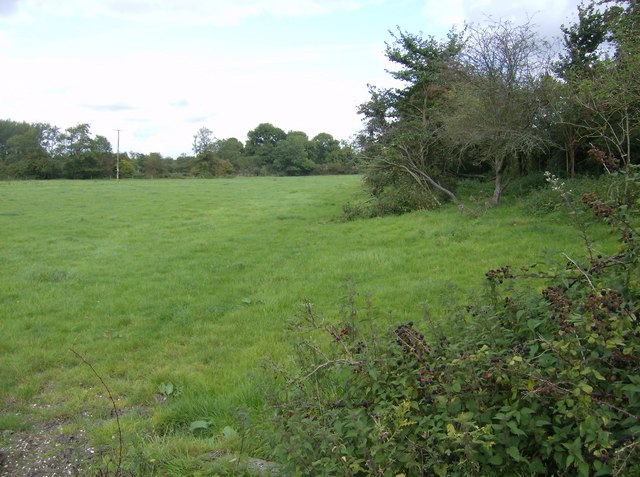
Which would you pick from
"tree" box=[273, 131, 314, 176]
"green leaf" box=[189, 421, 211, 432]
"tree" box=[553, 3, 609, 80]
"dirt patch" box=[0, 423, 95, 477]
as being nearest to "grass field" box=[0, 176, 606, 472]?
"green leaf" box=[189, 421, 211, 432]

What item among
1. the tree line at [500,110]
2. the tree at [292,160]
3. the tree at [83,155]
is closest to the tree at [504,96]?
the tree line at [500,110]

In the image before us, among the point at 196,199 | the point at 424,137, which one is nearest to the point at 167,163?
the point at 196,199

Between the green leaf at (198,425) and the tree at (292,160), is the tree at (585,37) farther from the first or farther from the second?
the tree at (292,160)

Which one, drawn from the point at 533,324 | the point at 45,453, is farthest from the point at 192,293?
the point at 533,324

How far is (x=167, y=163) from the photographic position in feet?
297

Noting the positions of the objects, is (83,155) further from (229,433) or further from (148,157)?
(229,433)

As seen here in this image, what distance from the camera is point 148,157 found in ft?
285

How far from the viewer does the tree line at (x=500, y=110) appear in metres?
12.1

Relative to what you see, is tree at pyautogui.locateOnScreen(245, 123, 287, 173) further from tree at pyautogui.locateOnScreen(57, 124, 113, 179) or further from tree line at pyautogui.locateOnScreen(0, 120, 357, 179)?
tree at pyautogui.locateOnScreen(57, 124, 113, 179)

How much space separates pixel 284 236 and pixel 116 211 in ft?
45.2

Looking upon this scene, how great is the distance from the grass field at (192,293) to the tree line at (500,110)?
2490 mm

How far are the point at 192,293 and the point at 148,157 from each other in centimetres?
8402

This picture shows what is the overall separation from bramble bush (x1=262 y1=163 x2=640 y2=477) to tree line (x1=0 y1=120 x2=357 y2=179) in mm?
50819

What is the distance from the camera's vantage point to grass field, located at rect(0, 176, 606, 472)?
5043mm
